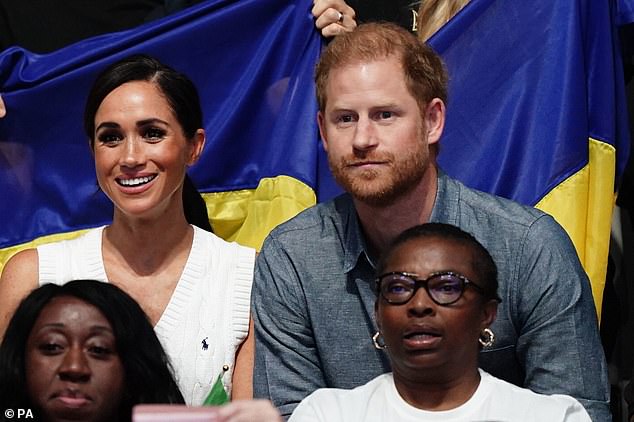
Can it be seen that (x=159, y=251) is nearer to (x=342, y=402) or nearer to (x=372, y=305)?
(x=372, y=305)

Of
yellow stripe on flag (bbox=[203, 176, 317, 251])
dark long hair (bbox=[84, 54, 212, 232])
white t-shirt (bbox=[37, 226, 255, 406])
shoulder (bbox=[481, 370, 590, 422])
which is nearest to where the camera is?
shoulder (bbox=[481, 370, 590, 422])

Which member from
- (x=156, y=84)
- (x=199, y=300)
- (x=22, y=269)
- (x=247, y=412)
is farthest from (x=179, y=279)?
(x=247, y=412)

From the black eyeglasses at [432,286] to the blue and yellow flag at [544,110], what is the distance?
1001 mm

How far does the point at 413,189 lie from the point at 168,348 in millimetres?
875

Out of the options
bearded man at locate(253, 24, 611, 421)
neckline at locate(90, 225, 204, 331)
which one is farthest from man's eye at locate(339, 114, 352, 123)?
neckline at locate(90, 225, 204, 331)

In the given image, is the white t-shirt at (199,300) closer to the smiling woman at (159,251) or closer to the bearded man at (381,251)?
the smiling woman at (159,251)

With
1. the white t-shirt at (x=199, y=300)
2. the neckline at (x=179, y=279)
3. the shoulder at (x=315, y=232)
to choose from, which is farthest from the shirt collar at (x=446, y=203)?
the neckline at (x=179, y=279)

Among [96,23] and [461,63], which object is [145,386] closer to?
[461,63]

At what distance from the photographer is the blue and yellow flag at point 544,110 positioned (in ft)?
14.5

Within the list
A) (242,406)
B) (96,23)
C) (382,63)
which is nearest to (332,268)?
(382,63)

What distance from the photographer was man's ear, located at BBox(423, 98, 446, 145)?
396 cm

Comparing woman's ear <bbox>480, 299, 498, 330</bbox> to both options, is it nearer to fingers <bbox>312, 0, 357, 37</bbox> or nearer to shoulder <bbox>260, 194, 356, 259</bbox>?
shoulder <bbox>260, 194, 356, 259</bbox>

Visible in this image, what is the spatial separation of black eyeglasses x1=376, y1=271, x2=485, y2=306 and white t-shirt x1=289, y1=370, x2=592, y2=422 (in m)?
0.24

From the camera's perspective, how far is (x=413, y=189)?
12.8ft
